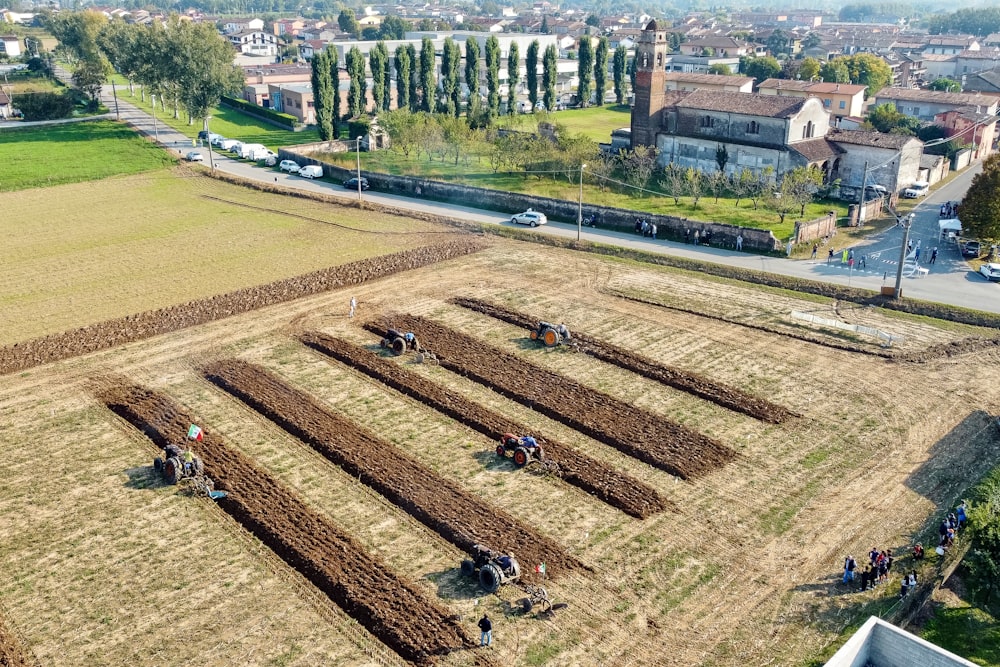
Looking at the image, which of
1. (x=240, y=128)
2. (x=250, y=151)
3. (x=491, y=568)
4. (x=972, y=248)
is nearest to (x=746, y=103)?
(x=972, y=248)

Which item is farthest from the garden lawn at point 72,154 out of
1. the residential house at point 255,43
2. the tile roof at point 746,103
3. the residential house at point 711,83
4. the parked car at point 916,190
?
the residential house at point 255,43

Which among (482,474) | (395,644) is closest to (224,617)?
(395,644)

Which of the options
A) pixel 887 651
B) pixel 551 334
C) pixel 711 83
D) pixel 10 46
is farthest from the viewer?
pixel 10 46

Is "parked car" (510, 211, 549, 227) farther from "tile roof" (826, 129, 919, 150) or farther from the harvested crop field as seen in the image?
"tile roof" (826, 129, 919, 150)

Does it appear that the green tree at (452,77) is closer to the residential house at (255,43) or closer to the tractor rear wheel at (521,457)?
the tractor rear wheel at (521,457)

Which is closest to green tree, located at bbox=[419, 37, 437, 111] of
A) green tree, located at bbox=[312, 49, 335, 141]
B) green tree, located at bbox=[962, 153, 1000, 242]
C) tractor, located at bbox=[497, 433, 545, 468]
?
green tree, located at bbox=[312, 49, 335, 141]

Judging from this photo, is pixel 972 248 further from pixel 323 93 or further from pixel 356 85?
pixel 356 85

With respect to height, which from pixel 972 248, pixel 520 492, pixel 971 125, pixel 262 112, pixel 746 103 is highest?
pixel 746 103

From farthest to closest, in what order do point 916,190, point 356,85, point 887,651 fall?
point 356,85 < point 916,190 < point 887,651
